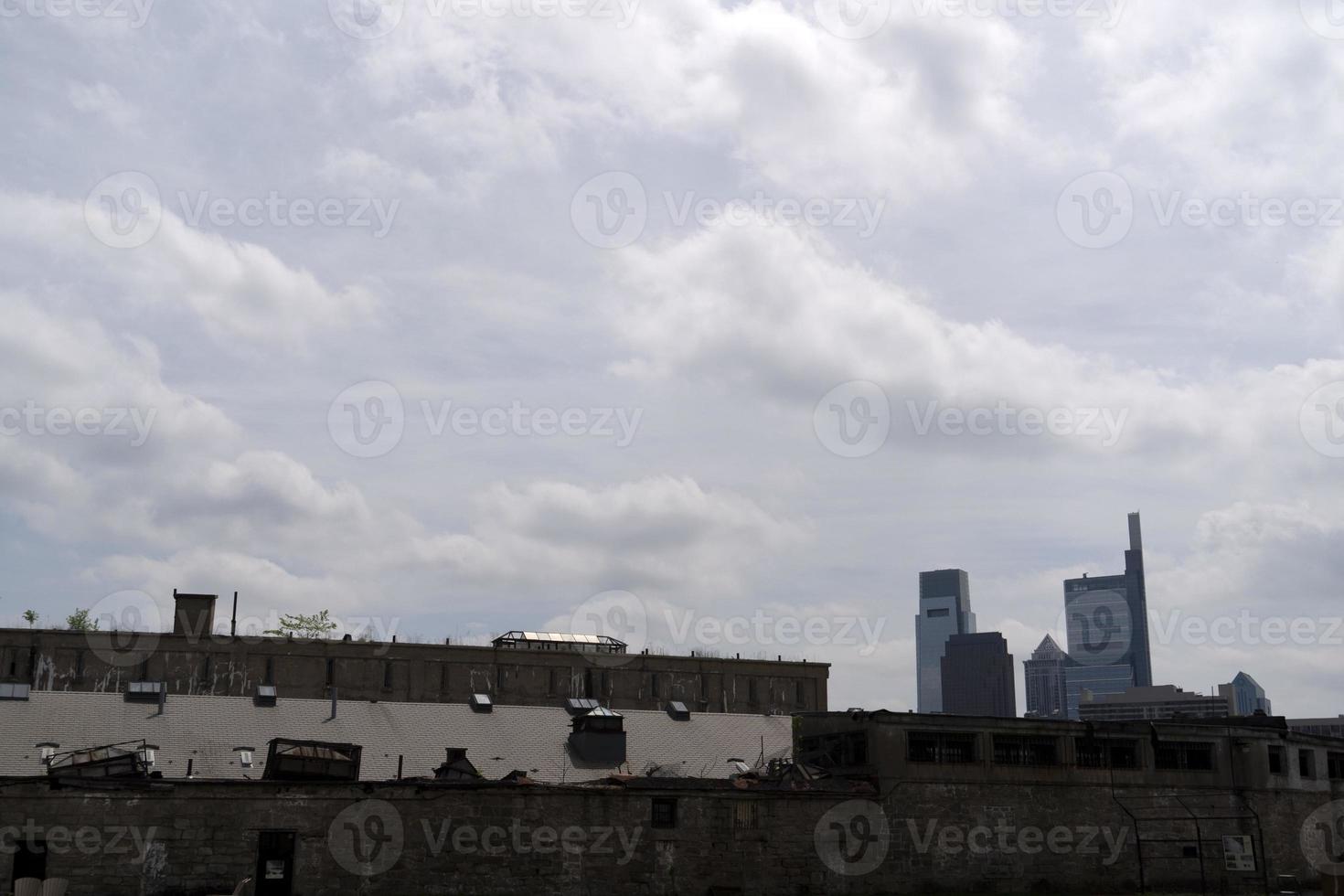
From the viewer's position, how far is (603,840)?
3734cm

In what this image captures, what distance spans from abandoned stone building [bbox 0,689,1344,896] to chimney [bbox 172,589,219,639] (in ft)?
55.0

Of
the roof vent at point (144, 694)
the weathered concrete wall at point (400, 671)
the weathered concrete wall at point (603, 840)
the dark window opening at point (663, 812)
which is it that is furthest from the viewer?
the weathered concrete wall at point (400, 671)

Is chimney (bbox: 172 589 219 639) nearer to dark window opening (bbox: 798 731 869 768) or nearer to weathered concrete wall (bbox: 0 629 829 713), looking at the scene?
weathered concrete wall (bbox: 0 629 829 713)

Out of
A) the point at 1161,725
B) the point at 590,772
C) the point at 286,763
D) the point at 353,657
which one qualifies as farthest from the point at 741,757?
the point at 353,657

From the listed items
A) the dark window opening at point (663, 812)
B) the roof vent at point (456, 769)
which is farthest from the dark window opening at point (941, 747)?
the roof vent at point (456, 769)

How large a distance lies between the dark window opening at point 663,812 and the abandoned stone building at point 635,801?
0.08 meters

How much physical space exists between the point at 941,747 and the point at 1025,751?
12.3ft

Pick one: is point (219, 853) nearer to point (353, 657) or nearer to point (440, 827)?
point (440, 827)

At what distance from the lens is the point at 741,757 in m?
49.1

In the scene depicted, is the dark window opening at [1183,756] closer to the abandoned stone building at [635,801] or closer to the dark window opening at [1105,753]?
the abandoned stone building at [635,801]

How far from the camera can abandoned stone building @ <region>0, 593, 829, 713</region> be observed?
195 feet

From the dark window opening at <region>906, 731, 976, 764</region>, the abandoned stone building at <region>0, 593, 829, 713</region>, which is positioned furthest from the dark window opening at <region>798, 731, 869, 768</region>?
the abandoned stone building at <region>0, 593, 829, 713</region>

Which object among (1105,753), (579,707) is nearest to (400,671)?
Answer: (579,707)

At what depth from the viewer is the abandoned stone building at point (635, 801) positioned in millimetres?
33688
